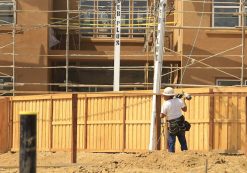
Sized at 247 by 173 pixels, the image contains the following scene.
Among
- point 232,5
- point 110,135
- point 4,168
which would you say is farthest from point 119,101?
point 232,5

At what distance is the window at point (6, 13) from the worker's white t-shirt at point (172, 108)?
31.5 feet

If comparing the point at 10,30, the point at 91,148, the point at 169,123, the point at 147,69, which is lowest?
the point at 91,148

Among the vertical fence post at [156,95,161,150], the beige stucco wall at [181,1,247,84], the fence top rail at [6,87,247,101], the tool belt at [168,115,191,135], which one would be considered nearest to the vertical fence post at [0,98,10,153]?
the fence top rail at [6,87,247,101]

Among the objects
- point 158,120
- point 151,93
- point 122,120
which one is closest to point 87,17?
point 122,120

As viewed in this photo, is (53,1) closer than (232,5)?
No

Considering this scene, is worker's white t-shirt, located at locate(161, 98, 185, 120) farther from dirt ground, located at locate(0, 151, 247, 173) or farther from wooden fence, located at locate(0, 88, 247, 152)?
dirt ground, located at locate(0, 151, 247, 173)

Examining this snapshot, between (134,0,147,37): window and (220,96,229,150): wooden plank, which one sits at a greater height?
(134,0,147,37): window

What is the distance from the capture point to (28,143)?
5816mm

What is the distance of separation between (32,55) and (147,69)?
3.93 meters

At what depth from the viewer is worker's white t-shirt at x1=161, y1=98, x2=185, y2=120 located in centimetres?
1193

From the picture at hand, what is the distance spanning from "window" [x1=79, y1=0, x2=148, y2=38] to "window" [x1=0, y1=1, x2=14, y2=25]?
2.47 metres

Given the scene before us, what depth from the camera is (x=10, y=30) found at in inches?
762

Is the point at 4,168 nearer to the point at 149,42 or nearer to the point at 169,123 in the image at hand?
the point at 169,123

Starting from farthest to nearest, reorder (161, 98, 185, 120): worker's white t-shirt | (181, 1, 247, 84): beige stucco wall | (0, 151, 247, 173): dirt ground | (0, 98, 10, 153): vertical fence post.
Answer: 1. (181, 1, 247, 84): beige stucco wall
2. (0, 98, 10, 153): vertical fence post
3. (161, 98, 185, 120): worker's white t-shirt
4. (0, 151, 247, 173): dirt ground
